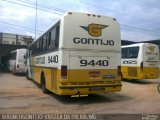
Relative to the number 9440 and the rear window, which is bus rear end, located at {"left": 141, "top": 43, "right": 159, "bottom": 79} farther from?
the number 9440

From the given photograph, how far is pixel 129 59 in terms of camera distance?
21.8m

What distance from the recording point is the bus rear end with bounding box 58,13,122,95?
1148 cm

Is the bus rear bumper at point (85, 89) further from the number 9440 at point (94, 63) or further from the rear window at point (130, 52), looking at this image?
the rear window at point (130, 52)

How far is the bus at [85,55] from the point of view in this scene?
11.5 metres

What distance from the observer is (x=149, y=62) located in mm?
Answer: 20609

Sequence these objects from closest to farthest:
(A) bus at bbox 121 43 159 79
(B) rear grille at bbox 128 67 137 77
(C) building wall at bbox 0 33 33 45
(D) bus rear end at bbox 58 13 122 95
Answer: (D) bus rear end at bbox 58 13 122 95, (A) bus at bbox 121 43 159 79, (B) rear grille at bbox 128 67 137 77, (C) building wall at bbox 0 33 33 45

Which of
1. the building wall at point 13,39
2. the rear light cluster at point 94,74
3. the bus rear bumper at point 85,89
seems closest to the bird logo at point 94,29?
the rear light cluster at point 94,74

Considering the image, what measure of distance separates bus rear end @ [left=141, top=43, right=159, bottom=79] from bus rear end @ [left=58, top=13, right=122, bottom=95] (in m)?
8.35

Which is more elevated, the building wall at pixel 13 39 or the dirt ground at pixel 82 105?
the building wall at pixel 13 39

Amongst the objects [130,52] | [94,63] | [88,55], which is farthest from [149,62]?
[88,55]

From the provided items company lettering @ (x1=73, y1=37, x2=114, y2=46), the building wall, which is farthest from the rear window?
the building wall

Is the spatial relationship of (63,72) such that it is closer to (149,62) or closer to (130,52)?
(149,62)

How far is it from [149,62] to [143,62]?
0.52 metres

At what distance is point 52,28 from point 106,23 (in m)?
2.50
